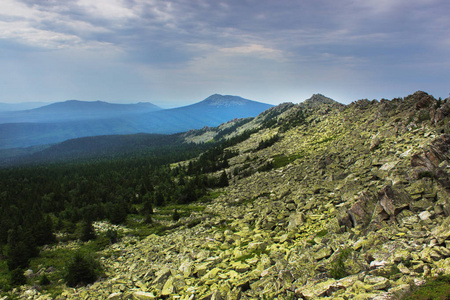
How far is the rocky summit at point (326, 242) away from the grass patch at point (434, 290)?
1.25 ft

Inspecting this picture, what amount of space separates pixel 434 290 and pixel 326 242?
9.88 meters

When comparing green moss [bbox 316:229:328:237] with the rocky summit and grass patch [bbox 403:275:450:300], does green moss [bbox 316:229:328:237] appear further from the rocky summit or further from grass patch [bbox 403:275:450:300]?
grass patch [bbox 403:275:450:300]

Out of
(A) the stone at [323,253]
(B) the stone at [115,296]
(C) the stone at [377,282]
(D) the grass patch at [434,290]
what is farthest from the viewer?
(B) the stone at [115,296]

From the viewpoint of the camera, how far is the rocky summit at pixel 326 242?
1356cm

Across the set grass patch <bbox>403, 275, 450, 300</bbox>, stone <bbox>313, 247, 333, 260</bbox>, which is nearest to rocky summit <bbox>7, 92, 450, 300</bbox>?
stone <bbox>313, 247, 333, 260</bbox>

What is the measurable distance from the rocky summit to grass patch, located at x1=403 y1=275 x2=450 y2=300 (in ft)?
1.25

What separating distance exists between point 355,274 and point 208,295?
380 inches

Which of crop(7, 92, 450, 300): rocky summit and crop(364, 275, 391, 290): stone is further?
crop(7, 92, 450, 300): rocky summit

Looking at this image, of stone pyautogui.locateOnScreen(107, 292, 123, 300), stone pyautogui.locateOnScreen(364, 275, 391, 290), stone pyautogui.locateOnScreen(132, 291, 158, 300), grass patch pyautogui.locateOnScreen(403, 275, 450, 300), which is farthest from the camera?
stone pyautogui.locateOnScreen(107, 292, 123, 300)

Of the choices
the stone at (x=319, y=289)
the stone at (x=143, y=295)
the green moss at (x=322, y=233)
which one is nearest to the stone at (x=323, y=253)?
the stone at (x=319, y=289)

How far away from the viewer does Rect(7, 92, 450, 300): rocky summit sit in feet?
44.5

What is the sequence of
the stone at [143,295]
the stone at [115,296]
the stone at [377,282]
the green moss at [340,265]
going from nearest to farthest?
the stone at [377,282] → the green moss at [340,265] → the stone at [143,295] → the stone at [115,296]

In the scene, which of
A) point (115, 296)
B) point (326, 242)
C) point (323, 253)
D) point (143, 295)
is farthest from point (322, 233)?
point (115, 296)

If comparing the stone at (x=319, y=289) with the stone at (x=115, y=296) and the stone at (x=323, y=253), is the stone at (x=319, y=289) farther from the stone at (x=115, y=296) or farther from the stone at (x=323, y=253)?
the stone at (x=115, y=296)
